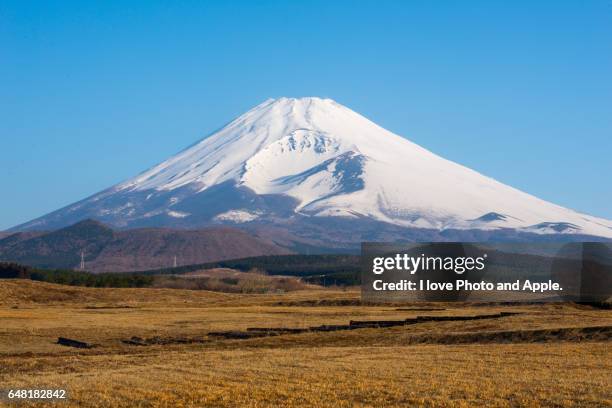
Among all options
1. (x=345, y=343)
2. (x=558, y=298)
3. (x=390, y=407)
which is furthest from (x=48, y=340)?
(x=558, y=298)

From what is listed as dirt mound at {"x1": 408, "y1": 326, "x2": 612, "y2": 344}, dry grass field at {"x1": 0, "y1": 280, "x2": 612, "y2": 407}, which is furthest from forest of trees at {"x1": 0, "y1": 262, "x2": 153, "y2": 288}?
dirt mound at {"x1": 408, "y1": 326, "x2": 612, "y2": 344}

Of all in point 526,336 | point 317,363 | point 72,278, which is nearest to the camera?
point 317,363

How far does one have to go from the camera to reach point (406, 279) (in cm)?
6894

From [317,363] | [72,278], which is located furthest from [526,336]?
[72,278]

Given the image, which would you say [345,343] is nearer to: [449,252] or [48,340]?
[48,340]

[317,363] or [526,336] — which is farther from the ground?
[526,336]

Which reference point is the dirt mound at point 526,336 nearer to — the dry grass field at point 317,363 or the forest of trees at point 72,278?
the dry grass field at point 317,363

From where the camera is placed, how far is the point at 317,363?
3544cm

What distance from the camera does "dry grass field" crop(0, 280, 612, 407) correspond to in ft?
88.6

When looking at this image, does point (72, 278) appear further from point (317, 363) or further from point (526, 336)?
point (317, 363)

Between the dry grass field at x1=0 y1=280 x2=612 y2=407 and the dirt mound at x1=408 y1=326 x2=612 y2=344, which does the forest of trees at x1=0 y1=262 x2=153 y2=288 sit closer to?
the dry grass field at x1=0 y1=280 x2=612 y2=407

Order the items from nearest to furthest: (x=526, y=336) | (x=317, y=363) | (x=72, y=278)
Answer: (x=317, y=363) < (x=526, y=336) < (x=72, y=278)

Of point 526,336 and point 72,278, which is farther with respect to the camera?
point 72,278

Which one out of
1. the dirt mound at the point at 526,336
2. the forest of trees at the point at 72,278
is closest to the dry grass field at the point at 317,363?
the dirt mound at the point at 526,336
